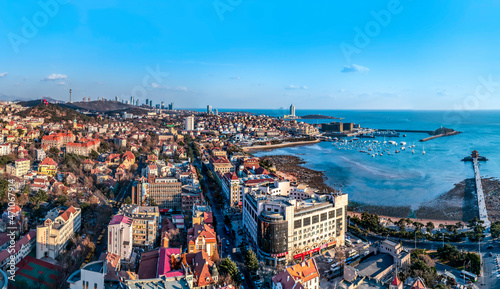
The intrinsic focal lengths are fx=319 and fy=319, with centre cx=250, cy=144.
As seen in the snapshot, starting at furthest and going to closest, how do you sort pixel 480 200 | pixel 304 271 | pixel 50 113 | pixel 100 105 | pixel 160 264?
pixel 100 105 → pixel 50 113 → pixel 480 200 → pixel 160 264 → pixel 304 271

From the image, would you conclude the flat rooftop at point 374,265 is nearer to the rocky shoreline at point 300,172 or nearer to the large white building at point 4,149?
the rocky shoreline at point 300,172

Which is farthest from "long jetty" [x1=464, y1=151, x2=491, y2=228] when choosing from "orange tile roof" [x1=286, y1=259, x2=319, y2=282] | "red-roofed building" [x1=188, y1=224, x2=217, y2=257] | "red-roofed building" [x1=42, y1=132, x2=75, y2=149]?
"red-roofed building" [x1=42, y1=132, x2=75, y2=149]

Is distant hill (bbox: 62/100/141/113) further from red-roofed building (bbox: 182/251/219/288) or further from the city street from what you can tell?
red-roofed building (bbox: 182/251/219/288)

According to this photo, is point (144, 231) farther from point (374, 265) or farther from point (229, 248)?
point (374, 265)

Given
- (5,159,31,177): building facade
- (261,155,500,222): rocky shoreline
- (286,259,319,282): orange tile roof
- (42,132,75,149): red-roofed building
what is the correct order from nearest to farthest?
(286,259,319,282): orange tile roof → (261,155,500,222): rocky shoreline → (5,159,31,177): building facade → (42,132,75,149): red-roofed building

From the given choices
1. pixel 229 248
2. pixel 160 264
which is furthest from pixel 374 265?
pixel 160 264

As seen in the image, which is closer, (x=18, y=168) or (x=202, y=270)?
(x=202, y=270)

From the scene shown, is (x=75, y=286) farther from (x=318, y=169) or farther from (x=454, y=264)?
(x=318, y=169)

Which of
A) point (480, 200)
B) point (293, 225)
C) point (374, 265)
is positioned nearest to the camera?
point (374, 265)

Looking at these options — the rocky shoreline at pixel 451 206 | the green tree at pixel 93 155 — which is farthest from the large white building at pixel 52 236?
the green tree at pixel 93 155
